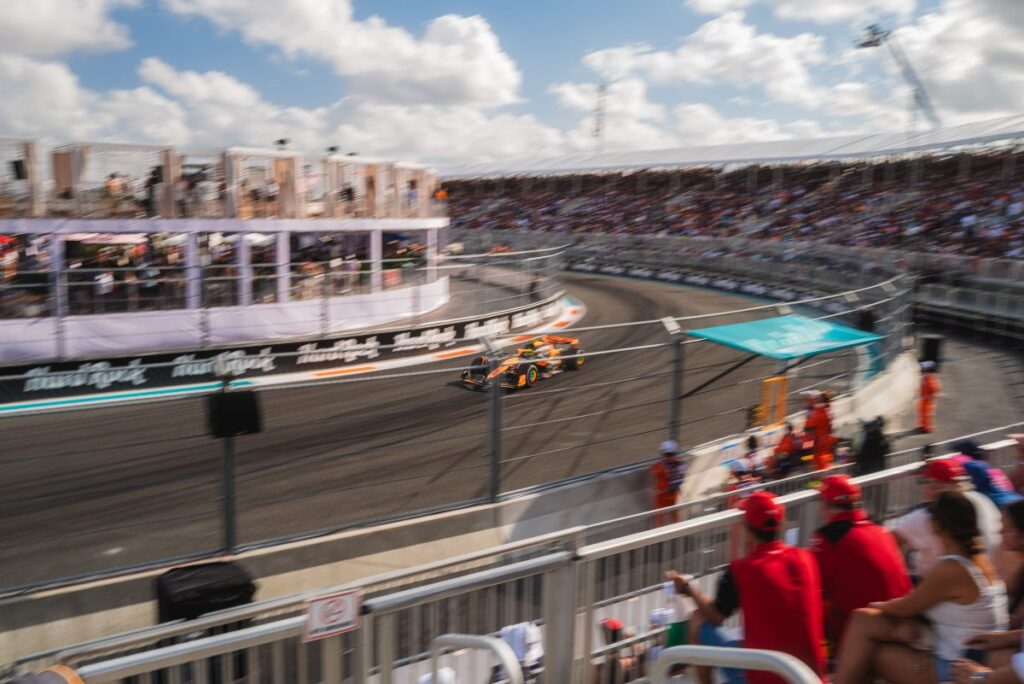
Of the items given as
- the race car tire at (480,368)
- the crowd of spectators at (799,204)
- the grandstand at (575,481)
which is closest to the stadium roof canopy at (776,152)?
the crowd of spectators at (799,204)

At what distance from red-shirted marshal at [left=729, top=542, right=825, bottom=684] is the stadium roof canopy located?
37.4m

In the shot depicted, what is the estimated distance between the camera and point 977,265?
74.0 feet

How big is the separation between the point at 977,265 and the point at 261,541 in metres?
22.5

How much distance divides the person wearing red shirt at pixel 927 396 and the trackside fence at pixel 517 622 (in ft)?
27.9

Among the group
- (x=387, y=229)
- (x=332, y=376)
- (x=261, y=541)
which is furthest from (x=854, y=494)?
(x=387, y=229)

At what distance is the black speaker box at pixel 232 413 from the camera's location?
20.5ft

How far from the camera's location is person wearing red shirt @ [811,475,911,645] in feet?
12.8

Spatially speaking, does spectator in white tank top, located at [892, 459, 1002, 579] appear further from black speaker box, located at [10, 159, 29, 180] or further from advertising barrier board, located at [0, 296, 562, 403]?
black speaker box, located at [10, 159, 29, 180]

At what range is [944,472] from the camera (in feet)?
14.6

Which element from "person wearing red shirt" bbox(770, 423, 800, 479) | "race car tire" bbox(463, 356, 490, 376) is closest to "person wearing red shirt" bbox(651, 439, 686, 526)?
"person wearing red shirt" bbox(770, 423, 800, 479)

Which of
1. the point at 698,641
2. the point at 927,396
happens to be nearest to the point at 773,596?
the point at 698,641

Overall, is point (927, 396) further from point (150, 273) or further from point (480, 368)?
point (150, 273)

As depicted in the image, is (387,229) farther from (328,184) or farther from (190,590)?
(190,590)

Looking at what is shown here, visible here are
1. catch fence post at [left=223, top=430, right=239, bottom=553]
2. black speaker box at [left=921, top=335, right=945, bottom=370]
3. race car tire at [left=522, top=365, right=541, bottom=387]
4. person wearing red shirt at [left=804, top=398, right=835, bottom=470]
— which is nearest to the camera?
catch fence post at [left=223, top=430, right=239, bottom=553]
